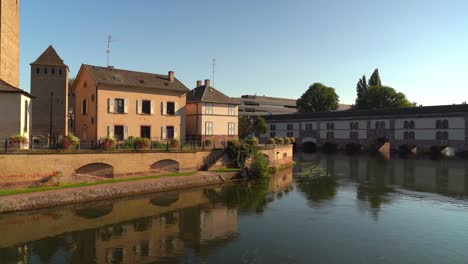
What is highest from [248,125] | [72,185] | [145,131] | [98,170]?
[248,125]

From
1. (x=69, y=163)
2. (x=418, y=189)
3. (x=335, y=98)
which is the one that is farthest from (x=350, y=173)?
(x=335, y=98)

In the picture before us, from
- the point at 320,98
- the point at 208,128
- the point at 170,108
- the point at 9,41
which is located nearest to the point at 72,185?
the point at 170,108

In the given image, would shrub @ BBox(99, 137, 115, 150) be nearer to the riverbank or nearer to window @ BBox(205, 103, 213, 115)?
the riverbank

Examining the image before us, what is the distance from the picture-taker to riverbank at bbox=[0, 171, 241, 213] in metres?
21.6

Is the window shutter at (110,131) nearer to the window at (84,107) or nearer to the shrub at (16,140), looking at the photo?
the window at (84,107)

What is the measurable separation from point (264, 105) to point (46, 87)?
9865 centimetres

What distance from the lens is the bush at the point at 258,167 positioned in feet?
122

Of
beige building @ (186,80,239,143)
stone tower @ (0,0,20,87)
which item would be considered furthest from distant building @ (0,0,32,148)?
beige building @ (186,80,239,143)

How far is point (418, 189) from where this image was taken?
32.7m

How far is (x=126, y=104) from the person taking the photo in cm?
3653

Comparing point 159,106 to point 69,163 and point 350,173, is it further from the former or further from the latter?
point 350,173

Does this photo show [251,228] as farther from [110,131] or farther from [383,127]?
[383,127]

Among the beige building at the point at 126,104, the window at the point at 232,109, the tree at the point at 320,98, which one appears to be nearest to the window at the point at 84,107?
the beige building at the point at 126,104

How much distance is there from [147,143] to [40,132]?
1422cm
